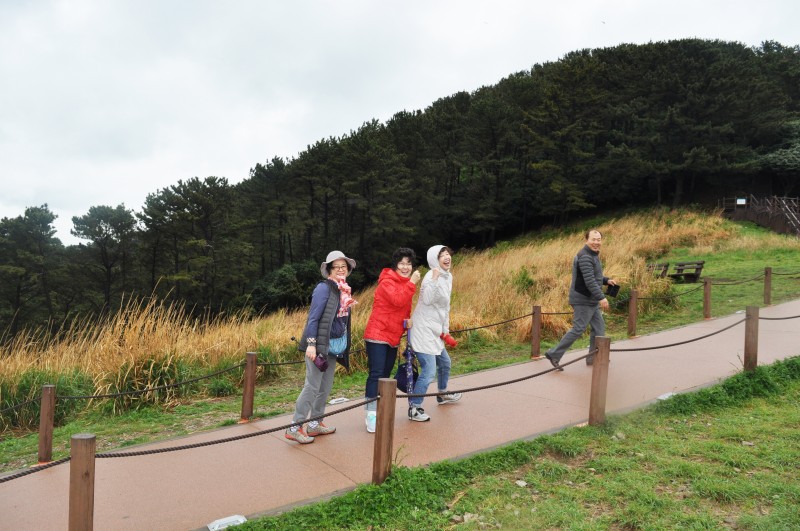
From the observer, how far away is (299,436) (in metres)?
4.55

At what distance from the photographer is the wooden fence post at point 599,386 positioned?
187 inches

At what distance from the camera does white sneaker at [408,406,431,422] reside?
5.05 metres

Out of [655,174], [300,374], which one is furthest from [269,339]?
[655,174]

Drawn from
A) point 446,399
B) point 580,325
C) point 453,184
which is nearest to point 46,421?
point 446,399

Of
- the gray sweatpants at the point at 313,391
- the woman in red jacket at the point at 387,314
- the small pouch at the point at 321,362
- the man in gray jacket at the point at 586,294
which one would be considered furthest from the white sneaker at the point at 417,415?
the man in gray jacket at the point at 586,294

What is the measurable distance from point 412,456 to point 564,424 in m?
1.57

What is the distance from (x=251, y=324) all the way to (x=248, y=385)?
428cm

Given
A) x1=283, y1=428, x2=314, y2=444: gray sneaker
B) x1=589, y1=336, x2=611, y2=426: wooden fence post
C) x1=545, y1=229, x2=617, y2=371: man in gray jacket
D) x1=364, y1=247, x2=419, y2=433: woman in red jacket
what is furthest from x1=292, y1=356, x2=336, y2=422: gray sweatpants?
x1=545, y1=229, x2=617, y2=371: man in gray jacket

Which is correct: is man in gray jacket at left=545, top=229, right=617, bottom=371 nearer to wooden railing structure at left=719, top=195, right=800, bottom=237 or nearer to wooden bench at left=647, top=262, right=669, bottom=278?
wooden bench at left=647, top=262, right=669, bottom=278

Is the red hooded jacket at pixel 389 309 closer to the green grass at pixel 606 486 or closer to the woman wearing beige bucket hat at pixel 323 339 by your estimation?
the woman wearing beige bucket hat at pixel 323 339

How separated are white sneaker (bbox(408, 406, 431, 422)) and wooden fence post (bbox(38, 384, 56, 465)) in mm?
3013

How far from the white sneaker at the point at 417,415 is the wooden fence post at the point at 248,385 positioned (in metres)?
1.59

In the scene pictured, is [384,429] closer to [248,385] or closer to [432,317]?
[432,317]

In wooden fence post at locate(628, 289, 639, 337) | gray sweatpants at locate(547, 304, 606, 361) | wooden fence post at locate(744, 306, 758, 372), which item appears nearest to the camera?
wooden fence post at locate(744, 306, 758, 372)
